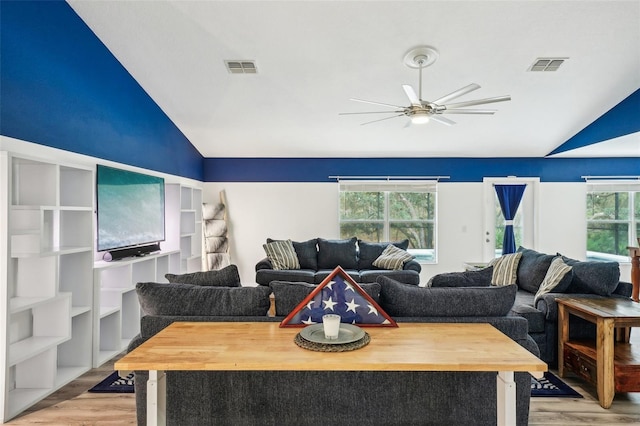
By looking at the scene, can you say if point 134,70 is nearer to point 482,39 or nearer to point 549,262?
point 482,39

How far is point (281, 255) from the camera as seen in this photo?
17.5ft

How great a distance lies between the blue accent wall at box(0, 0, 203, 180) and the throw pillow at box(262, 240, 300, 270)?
2.01 m

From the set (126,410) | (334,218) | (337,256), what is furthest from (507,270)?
(126,410)

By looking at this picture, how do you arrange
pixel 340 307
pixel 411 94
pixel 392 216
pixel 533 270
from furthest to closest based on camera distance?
pixel 392 216, pixel 533 270, pixel 411 94, pixel 340 307

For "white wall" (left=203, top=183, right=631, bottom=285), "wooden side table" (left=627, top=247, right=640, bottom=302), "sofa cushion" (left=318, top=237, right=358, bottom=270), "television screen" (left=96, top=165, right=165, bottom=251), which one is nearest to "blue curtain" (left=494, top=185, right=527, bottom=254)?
"white wall" (left=203, top=183, right=631, bottom=285)

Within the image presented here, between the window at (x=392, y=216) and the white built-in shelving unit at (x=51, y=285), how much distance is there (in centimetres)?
371

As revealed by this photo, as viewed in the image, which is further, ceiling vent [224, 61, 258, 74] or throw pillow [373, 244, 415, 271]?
throw pillow [373, 244, 415, 271]

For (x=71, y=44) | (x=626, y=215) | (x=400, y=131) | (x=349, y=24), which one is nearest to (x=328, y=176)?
A: (x=400, y=131)

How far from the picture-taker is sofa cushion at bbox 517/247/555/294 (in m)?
3.78

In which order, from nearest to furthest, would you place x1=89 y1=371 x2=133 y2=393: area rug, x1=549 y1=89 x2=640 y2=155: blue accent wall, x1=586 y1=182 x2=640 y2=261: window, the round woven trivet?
the round woven trivet < x1=89 y1=371 x2=133 y2=393: area rug < x1=549 y1=89 x2=640 y2=155: blue accent wall < x1=586 y1=182 x2=640 y2=261: window

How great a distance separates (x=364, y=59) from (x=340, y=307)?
2.78 m

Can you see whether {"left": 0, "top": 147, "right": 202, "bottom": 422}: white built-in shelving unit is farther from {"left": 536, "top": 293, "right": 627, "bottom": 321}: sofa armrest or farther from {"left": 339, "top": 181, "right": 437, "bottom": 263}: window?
{"left": 536, "top": 293, "right": 627, "bottom": 321}: sofa armrest

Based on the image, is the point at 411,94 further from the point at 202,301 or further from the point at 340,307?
the point at 202,301

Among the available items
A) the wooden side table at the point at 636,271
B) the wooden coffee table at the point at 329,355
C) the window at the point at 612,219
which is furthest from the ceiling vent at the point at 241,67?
the window at the point at 612,219
